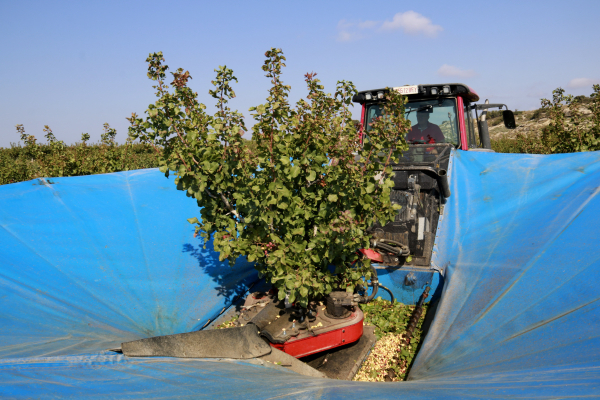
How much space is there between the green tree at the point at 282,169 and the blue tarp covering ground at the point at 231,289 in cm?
102

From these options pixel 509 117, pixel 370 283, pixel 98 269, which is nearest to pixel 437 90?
pixel 509 117

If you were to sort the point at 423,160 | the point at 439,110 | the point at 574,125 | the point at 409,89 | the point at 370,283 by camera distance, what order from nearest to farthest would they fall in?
the point at 370,283, the point at 423,160, the point at 409,89, the point at 439,110, the point at 574,125

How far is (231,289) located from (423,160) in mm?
3231

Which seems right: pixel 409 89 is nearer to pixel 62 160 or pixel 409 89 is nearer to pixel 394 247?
pixel 394 247

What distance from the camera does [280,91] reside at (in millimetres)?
3150

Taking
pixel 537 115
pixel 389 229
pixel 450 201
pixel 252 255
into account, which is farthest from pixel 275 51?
pixel 537 115

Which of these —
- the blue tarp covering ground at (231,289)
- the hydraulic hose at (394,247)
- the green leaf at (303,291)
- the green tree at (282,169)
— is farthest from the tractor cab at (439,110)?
the green leaf at (303,291)

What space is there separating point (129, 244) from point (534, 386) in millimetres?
4054

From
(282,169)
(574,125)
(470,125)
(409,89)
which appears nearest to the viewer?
(282,169)

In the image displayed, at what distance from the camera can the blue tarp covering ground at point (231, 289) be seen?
214 cm

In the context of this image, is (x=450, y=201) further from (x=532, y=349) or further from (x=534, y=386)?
(x=534, y=386)

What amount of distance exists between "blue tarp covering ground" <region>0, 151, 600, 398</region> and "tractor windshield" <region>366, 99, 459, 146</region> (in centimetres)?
58

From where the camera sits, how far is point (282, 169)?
2959 millimetres

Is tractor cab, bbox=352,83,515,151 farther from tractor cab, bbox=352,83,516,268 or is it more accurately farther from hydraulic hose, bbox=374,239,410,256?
hydraulic hose, bbox=374,239,410,256
